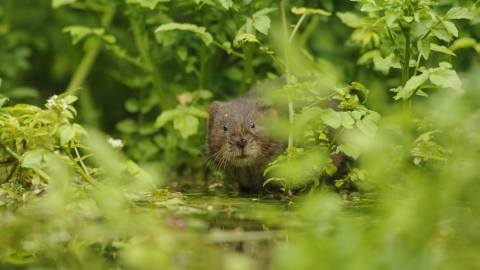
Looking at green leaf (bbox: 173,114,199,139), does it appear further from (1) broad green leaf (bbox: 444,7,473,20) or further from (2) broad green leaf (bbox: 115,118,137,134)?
(1) broad green leaf (bbox: 444,7,473,20)

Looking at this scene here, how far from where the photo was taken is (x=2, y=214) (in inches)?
124

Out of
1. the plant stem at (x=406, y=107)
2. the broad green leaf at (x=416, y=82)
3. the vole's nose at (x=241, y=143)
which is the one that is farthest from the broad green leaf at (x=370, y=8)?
the vole's nose at (x=241, y=143)

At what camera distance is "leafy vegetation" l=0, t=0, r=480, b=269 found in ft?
7.83

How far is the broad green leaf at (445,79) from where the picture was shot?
2.94m

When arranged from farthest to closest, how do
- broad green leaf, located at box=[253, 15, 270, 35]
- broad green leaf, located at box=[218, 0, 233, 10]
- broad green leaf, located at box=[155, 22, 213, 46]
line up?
1. broad green leaf, located at box=[155, 22, 213, 46]
2. broad green leaf, located at box=[218, 0, 233, 10]
3. broad green leaf, located at box=[253, 15, 270, 35]

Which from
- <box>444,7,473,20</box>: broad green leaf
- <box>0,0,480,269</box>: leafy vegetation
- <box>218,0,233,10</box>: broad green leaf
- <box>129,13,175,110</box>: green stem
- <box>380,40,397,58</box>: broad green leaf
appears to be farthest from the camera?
<box>129,13,175,110</box>: green stem

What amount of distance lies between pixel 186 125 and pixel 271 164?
1280mm

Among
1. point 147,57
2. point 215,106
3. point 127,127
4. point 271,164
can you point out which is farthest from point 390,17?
point 127,127

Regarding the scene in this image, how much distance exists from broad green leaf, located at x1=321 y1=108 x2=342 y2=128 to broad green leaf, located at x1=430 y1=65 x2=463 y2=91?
Answer: 47 cm

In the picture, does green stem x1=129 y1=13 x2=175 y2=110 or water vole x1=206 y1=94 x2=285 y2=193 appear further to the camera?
green stem x1=129 y1=13 x2=175 y2=110

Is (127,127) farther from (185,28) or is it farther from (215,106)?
(185,28)

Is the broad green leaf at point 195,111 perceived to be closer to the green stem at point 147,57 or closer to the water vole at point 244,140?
the water vole at point 244,140

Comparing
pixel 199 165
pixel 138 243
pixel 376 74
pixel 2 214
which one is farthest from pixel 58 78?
pixel 138 243

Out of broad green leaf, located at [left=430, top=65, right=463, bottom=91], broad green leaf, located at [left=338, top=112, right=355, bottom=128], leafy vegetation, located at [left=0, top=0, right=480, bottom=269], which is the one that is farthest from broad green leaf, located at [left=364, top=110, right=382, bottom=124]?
broad green leaf, located at [left=430, top=65, right=463, bottom=91]
